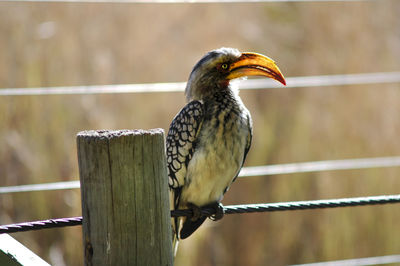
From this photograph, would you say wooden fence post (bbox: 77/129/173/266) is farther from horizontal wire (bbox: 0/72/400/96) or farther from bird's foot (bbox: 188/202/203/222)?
horizontal wire (bbox: 0/72/400/96)

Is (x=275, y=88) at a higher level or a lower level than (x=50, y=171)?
higher

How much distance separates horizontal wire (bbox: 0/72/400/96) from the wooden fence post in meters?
A: 1.59

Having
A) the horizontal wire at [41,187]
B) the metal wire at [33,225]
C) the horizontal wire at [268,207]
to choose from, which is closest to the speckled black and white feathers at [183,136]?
the horizontal wire at [268,207]

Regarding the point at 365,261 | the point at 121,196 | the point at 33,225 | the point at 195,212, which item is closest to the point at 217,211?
the point at 195,212

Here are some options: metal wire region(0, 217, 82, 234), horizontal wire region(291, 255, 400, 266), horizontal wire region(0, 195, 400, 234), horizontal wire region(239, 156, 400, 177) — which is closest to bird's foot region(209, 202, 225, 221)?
horizontal wire region(0, 195, 400, 234)

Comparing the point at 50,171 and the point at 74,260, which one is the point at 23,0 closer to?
the point at 50,171

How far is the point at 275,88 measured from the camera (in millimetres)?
3373

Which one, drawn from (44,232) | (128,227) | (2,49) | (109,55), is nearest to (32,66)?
(2,49)

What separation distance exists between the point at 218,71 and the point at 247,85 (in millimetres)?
1066

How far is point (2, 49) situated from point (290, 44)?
1393 mm

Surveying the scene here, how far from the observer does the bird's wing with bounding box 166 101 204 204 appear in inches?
79.2

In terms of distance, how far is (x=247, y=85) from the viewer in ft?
10.5

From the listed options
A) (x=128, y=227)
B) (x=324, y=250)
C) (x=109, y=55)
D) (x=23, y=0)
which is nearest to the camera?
(x=128, y=227)

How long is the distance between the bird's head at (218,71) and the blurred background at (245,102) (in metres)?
0.91
